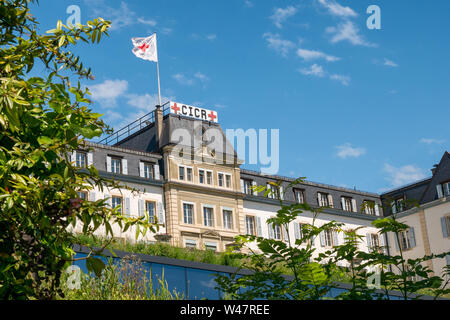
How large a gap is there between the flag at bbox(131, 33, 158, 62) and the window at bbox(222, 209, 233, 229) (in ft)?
51.8

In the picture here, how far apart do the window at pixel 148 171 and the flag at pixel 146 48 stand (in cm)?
1132

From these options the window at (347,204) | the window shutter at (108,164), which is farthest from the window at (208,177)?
the window at (347,204)

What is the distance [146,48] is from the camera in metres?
56.2

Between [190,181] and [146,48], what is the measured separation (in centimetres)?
1374

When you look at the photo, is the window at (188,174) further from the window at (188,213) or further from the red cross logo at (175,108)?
the red cross logo at (175,108)

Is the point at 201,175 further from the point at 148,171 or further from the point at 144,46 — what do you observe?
the point at 144,46

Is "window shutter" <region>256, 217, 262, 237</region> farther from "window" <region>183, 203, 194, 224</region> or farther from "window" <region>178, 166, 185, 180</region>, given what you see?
"window" <region>178, 166, 185, 180</region>

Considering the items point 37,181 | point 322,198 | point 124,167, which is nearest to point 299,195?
point 322,198

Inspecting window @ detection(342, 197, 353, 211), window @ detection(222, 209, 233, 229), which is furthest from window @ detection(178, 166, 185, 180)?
window @ detection(342, 197, 353, 211)

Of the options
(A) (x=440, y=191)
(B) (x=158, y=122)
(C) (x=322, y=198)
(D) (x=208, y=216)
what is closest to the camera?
(D) (x=208, y=216)

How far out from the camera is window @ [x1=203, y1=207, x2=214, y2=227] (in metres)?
51.5

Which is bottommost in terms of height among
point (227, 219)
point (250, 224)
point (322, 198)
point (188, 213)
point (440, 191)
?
point (250, 224)

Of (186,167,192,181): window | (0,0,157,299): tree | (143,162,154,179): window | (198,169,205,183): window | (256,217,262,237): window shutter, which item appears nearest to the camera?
(0,0,157,299): tree

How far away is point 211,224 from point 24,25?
46.5 meters
